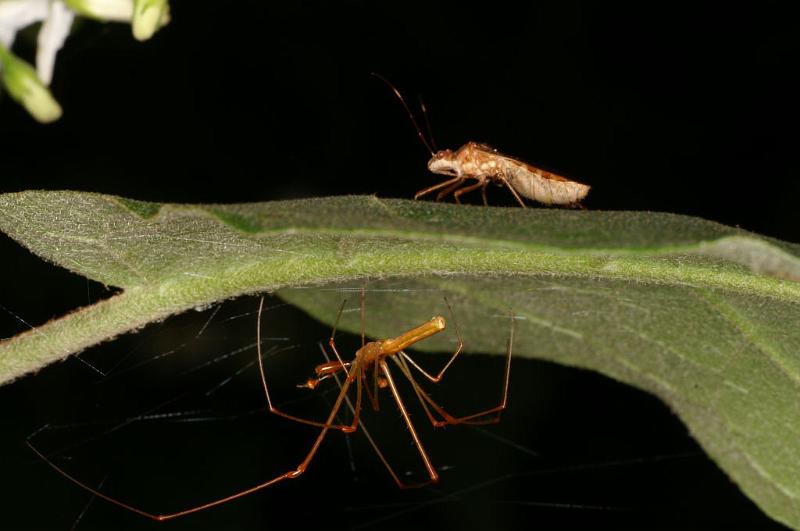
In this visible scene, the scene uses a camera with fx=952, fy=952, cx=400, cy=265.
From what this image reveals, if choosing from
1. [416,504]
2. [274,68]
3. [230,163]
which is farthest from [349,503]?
[274,68]

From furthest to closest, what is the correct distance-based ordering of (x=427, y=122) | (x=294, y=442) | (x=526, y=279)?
(x=427, y=122) → (x=294, y=442) → (x=526, y=279)

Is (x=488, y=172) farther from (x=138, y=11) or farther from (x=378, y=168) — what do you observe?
(x=138, y=11)

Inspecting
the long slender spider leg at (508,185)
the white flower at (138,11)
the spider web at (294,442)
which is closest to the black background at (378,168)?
the spider web at (294,442)

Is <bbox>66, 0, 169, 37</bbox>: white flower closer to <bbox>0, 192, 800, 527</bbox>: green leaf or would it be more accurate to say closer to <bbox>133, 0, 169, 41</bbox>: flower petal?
<bbox>133, 0, 169, 41</bbox>: flower petal

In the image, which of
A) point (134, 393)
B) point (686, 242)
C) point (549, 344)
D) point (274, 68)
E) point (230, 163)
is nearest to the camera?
point (686, 242)

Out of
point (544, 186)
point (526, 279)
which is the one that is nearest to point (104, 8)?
point (526, 279)

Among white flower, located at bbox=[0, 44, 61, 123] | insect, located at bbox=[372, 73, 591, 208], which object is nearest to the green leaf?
white flower, located at bbox=[0, 44, 61, 123]

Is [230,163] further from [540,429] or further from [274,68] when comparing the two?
[540,429]
